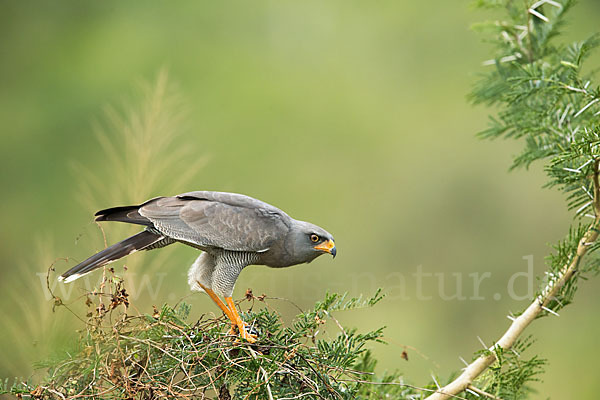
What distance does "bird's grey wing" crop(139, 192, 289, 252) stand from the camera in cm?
146

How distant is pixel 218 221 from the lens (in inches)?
59.6

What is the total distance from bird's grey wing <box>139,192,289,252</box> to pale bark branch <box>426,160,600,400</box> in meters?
0.56

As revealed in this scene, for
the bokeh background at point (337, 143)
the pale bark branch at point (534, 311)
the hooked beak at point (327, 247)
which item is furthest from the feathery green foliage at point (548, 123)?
the bokeh background at point (337, 143)

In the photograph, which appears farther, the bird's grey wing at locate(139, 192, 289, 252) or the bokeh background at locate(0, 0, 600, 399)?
the bokeh background at locate(0, 0, 600, 399)

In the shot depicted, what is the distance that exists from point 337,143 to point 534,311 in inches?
106

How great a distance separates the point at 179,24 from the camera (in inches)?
157

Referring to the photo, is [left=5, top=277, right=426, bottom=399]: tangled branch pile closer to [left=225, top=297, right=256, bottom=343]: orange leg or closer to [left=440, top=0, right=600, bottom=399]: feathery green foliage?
[left=225, top=297, right=256, bottom=343]: orange leg

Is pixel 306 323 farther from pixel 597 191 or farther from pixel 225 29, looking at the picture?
pixel 225 29

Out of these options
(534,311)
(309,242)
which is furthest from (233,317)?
(534,311)

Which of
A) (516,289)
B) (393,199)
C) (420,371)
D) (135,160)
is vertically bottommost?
(420,371)

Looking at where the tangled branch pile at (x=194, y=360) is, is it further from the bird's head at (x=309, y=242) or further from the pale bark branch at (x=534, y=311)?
the bird's head at (x=309, y=242)

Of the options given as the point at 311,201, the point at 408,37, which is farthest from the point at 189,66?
the point at 408,37

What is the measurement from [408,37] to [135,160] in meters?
2.78

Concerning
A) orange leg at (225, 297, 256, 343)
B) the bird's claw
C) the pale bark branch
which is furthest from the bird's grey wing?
the pale bark branch
